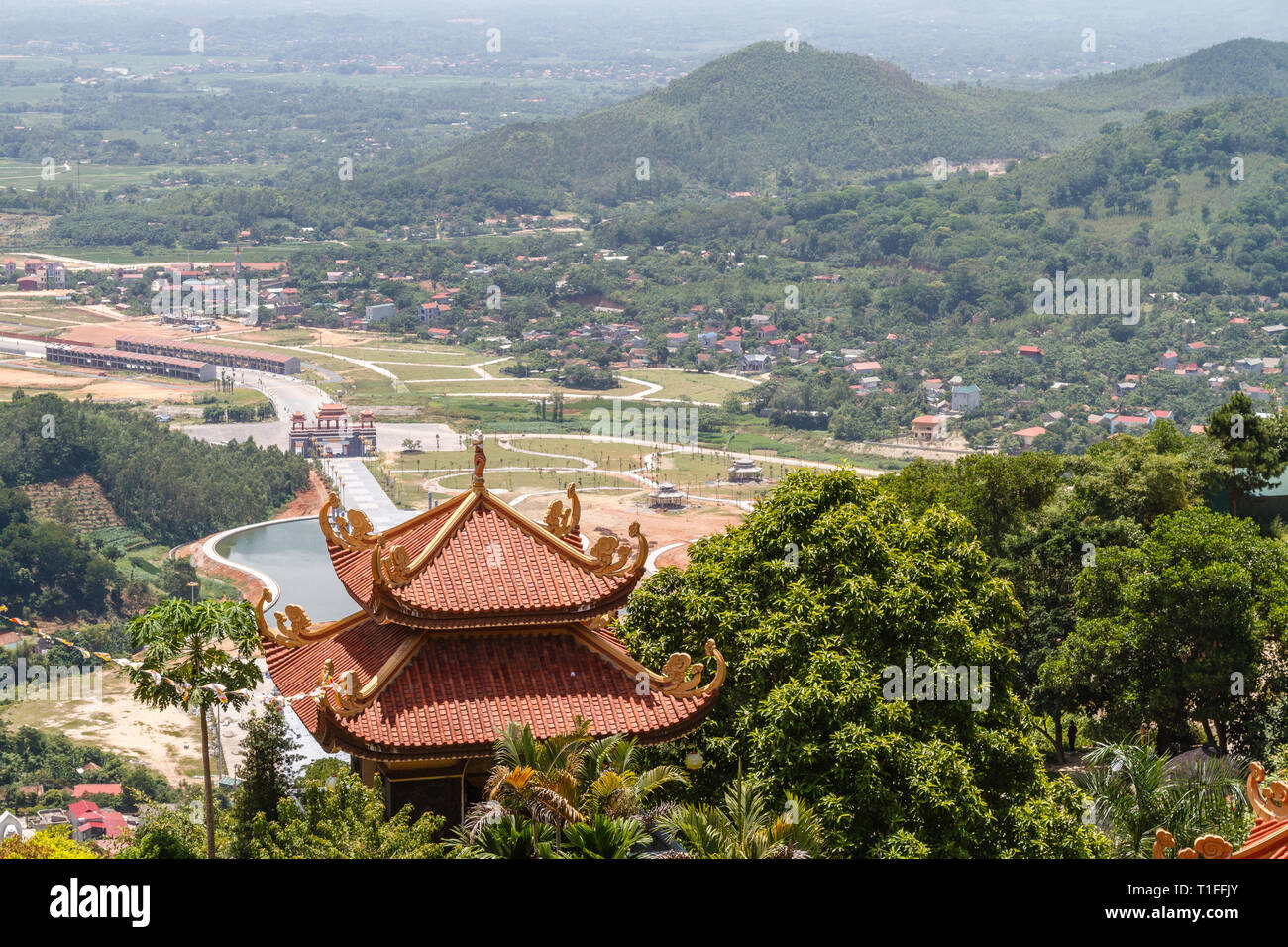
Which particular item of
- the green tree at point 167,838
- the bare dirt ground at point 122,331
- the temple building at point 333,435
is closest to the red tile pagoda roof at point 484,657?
the green tree at point 167,838

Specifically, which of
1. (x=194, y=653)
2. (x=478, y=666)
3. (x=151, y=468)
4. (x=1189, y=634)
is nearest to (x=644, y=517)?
(x=151, y=468)

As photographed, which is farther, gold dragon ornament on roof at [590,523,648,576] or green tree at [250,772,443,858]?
gold dragon ornament on roof at [590,523,648,576]

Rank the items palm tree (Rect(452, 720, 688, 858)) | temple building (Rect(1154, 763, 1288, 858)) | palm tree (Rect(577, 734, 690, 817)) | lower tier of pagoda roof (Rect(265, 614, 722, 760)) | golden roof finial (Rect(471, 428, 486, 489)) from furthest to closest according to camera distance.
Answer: golden roof finial (Rect(471, 428, 486, 489)) < lower tier of pagoda roof (Rect(265, 614, 722, 760)) < palm tree (Rect(577, 734, 690, 817)) < palm tree (Rect(452, 720, 688, 858)) < temple building (Rect(1154, 763, 1288, 858))

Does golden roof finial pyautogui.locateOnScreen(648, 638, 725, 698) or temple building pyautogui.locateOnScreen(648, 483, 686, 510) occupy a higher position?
golden roof finial pyautogui.locateOnScreen(648, 638, 725, 698)

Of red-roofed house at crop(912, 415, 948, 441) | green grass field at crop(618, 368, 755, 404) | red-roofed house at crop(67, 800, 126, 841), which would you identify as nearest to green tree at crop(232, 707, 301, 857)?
red-roofed house at crop(67, 800, 126, 841)

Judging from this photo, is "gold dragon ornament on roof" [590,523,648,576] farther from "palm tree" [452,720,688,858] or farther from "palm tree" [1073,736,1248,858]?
"palm tree" [1073,736,1248,858]

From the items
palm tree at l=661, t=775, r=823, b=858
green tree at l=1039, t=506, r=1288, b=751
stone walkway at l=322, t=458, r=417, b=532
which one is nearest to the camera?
palm tree at l=661, t=775, r=823, b=858

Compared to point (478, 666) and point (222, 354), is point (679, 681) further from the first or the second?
point (222, 354)
